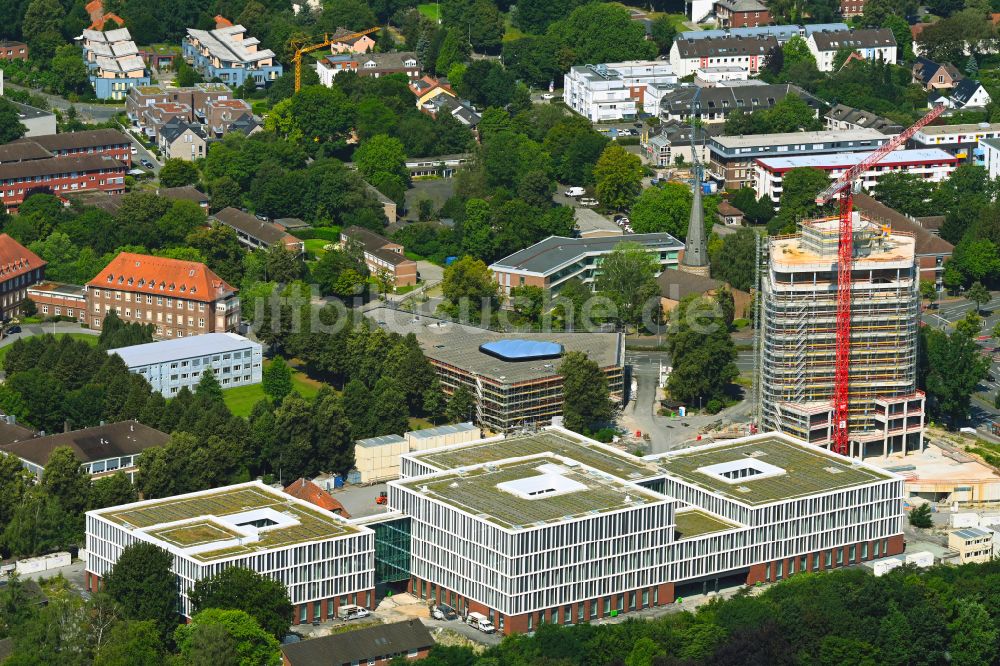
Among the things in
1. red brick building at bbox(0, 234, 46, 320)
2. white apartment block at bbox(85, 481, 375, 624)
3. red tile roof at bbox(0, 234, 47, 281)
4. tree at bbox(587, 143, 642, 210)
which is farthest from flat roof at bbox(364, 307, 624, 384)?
tree at bbox(587, 143, 642, 210)

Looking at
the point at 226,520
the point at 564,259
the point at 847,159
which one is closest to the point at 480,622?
the point at 226,520

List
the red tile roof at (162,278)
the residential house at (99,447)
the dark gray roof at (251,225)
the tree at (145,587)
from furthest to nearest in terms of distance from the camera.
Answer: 1. the dark gray roof at (251,225)
2. the red tile roof at (162,278)
3. the residential house at (99,447)
4. the tree at (145,587)

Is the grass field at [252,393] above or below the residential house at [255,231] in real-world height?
below

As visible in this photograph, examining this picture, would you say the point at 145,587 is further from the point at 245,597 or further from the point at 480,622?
the point at 480,622

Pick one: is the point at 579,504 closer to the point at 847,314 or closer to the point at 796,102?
the point at 847,314

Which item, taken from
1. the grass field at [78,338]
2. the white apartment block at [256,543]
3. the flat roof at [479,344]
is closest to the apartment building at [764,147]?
the flat roof at [479,344]

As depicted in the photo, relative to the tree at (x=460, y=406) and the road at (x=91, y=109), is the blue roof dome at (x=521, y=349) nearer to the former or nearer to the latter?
the tree at (x=460, y=406)
